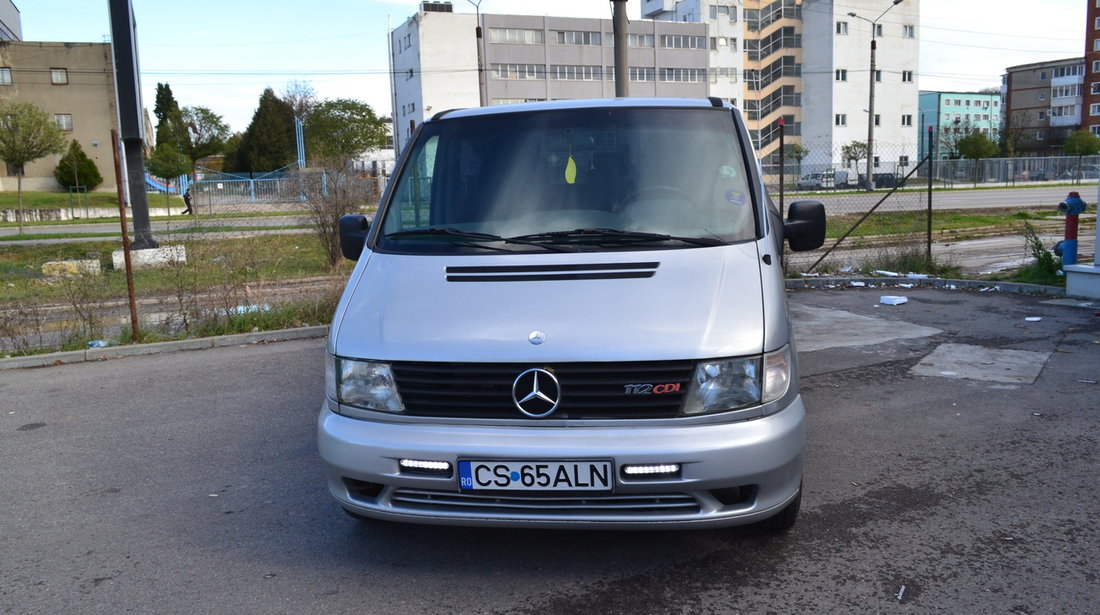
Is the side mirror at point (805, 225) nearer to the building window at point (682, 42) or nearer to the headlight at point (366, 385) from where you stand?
the headlight at point (366, 385)

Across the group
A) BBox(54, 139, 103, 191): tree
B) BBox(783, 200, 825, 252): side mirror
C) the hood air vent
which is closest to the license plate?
the hood air vent

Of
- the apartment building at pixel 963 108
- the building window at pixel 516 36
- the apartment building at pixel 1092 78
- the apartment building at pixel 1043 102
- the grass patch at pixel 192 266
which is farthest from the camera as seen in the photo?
the apartment building at pixel 963 108

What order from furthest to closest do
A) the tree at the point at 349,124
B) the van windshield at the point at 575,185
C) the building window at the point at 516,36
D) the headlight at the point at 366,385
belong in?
1. the building window at the point at 516,36
2. the tree at the point at 349,124
3. the van windshield at the point at 575,185
4. the headlight at the point at 366,385

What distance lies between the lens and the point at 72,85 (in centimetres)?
5850

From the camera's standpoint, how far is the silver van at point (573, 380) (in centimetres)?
341

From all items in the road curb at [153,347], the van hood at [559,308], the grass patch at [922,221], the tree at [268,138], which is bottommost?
the road curb at [153,347]

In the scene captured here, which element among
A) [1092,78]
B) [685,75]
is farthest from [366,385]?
[1092,78]

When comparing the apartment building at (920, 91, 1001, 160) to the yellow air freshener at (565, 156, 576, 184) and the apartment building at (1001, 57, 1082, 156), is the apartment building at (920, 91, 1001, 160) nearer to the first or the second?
the apartment building at (1001, 57, 1082, 156)

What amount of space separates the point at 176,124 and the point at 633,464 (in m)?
79.9

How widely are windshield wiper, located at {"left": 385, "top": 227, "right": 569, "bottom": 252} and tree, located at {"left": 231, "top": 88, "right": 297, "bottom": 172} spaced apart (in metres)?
70.9

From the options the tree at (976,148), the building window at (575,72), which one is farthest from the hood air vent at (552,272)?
the building window at (575,72)

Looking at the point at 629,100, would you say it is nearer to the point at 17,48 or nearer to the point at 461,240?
the point at 461,240

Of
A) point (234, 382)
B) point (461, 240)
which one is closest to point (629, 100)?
point (461, 240)

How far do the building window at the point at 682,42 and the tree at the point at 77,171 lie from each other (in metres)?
52.0
